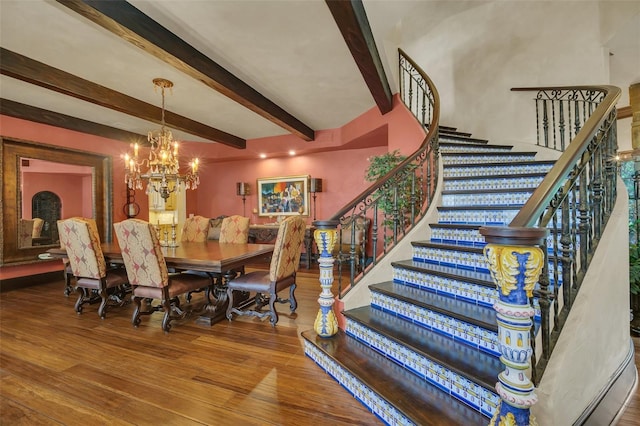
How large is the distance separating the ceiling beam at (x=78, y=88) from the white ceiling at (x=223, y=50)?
10 cm

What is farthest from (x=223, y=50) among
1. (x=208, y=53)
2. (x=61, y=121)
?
(x=61, y=121)

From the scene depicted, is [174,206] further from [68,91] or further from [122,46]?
[122,46]

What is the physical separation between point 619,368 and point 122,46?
4629mm

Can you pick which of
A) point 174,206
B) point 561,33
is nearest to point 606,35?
point 561,33

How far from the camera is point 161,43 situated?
2539mm

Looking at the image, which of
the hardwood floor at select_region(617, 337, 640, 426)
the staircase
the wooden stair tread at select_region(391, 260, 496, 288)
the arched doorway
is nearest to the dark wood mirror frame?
the arched doorway

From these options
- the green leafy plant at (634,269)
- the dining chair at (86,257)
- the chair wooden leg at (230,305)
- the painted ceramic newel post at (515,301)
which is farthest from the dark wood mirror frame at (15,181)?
the green leafy plant at (634,269)

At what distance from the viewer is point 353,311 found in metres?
2.21

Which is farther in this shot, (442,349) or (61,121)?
(61,121)

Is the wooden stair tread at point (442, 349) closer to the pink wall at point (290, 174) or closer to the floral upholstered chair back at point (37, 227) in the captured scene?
the pink wall at point (290, 174)

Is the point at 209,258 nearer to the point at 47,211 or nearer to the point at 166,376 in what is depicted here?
the point at 166,376

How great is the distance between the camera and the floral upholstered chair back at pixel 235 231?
4105mm

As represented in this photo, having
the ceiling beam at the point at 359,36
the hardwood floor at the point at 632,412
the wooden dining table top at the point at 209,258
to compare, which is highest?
the ceiling beam at the point at 359,36

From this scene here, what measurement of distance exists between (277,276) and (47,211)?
4.63 meters
